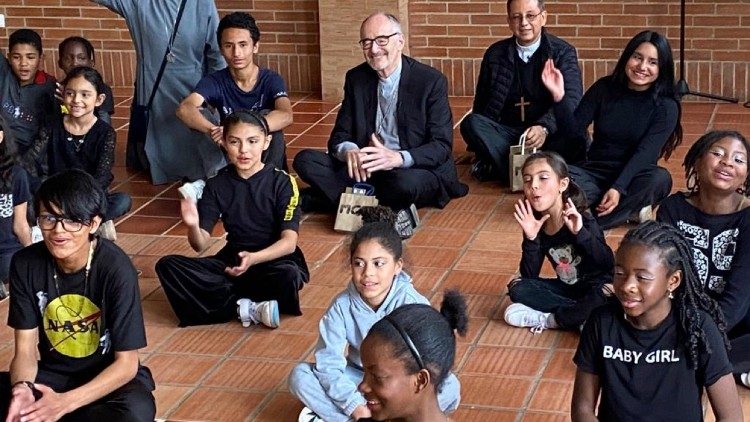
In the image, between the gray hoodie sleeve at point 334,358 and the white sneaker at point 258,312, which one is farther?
the white sneaker at point 258,312

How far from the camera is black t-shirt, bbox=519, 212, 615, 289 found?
4.54m

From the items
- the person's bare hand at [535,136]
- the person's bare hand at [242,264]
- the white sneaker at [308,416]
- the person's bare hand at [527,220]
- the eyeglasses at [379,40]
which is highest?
the eyeglasses at [379,40]

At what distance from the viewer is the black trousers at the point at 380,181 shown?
584cm

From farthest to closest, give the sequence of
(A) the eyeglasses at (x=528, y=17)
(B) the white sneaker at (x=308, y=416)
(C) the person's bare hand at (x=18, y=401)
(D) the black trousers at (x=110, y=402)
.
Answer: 1. (A) the eyeglasses at (x=528, y=17)
2. (B) the white sneaker at (x=308, y=416)
3. (D) the black trousers at (x=110, y=402)
4. (C) the person's bare hand at (x=18, y=401)

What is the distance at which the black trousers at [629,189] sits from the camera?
5.62m

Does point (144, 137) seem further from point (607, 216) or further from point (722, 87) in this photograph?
point (722, 87)

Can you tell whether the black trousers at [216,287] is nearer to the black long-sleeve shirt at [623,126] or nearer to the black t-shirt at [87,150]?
the black t-shirt at [87,150]

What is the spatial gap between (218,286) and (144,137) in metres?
2.18

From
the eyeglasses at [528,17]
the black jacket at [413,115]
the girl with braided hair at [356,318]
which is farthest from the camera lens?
the eyeglasses at [528,17]

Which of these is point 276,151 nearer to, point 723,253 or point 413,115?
point 413,115

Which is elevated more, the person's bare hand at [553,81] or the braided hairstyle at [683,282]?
the person's bare hand at [553,81]

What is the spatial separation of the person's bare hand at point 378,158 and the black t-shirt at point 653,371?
2.55 meters

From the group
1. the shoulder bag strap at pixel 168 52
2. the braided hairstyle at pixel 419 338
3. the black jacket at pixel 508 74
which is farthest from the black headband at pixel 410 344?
the shoulder bag strap at pixel 168 52

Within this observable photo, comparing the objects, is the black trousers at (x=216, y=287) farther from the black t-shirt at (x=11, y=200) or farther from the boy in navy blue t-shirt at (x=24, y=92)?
the boy in navy blue t-shirt at (x=24, y=92)
